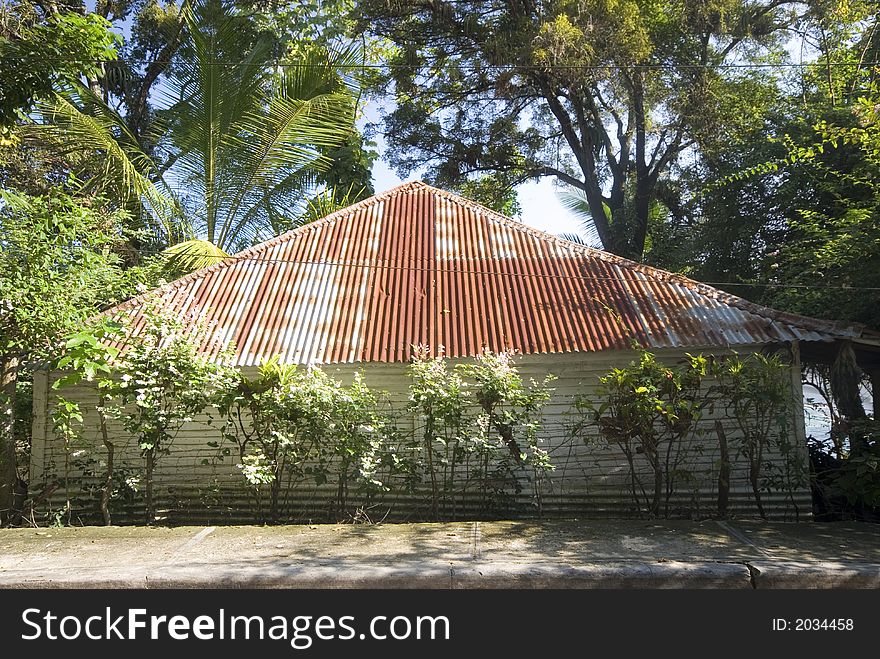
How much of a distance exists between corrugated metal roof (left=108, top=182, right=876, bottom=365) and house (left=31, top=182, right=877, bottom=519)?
0.08 ft

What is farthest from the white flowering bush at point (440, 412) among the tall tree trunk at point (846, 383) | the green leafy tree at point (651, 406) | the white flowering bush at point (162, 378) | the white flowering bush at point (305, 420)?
the tall tree trunk at point (846, 383)

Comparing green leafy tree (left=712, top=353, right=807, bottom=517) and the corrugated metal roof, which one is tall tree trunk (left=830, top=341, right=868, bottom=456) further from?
green leafy tree (left=712, top=353, right=807, bottom=517)

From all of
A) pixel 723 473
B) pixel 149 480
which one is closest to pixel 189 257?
pixel 149 480

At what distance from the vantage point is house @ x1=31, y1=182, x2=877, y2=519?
8.34 m

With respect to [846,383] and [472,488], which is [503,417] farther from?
[846,383]

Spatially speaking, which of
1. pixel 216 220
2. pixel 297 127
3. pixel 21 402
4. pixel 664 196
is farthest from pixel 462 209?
pixel 664 196

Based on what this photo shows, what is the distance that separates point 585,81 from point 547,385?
11072 millimetres

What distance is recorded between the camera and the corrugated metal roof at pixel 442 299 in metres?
8.48

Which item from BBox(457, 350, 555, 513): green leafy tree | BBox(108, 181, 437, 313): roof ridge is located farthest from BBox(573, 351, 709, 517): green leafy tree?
BBox(108, 181, 437, 313): roof ridge

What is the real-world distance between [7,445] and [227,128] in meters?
7.33

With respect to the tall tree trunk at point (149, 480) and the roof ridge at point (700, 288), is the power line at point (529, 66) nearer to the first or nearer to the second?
the roof ridge at point (700, 288)

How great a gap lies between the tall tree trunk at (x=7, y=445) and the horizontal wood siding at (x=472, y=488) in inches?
12.7
